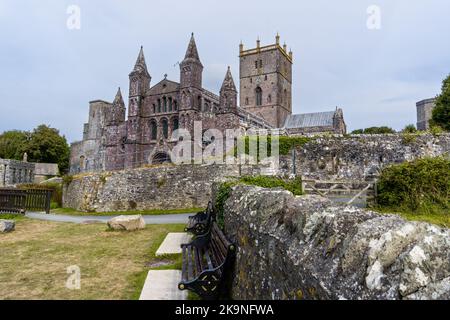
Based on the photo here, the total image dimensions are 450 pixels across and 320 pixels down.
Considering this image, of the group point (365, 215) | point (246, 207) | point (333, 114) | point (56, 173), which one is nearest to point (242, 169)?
point (246, 207)

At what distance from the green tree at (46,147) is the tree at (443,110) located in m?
64.3

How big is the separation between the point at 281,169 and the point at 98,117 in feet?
214

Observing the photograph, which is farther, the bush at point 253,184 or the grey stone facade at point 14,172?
the grey stone facade at point 14,172

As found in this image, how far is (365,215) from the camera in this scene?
2.32m

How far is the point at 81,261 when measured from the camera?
292 inches

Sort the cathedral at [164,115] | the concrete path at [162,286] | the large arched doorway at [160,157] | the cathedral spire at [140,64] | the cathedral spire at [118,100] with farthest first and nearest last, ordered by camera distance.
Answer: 1. the cathedral spire at [118,100]
2. the cathedral spire at [140,64]
3. the large arched doorway at [160,157]
4. the cathedral at [164,115]
5. the concrete path at [162,286]

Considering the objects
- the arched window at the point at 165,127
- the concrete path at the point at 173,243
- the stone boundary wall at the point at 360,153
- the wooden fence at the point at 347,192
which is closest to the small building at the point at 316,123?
the arched window at the point at 165,127

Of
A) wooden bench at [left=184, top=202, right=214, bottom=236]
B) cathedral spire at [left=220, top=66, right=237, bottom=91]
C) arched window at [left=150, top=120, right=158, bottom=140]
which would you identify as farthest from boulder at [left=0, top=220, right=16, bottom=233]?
arched window at [left=150, top=120, right=158, bottom=140]

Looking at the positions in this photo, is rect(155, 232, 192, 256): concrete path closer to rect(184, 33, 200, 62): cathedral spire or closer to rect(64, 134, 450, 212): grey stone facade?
rect(64, 134, 450, 212): grey stone facade

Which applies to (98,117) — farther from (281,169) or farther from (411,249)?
(411,249)

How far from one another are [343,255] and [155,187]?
18372 mm

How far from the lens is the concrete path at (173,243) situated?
321 inches

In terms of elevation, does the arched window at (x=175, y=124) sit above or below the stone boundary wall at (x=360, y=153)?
above

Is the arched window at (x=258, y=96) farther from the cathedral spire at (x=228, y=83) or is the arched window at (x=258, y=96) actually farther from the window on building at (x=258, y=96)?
the cathedral spire at (x=228, y=83)
